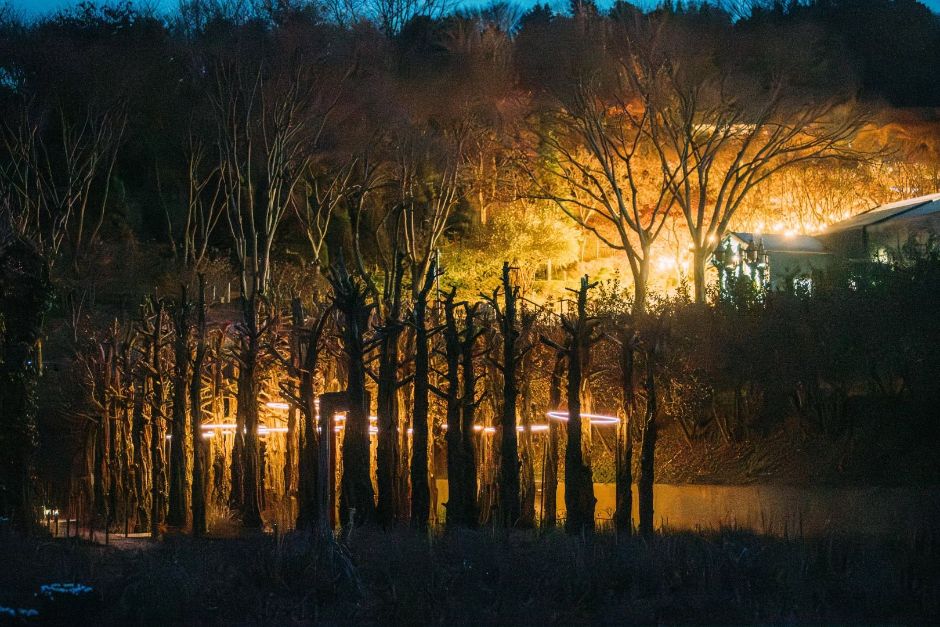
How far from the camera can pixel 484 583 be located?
38.6 feet

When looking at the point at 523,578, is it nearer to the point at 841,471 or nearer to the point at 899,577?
the point at 899,577

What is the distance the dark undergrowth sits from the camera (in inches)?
419

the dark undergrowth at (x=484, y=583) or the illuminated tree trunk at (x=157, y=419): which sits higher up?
the illuminated tree trunk at (x=157, y=419)

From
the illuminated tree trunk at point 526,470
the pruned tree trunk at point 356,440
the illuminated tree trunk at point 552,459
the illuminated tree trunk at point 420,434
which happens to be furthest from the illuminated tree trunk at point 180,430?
the illuminated tree trunk at point 552,459

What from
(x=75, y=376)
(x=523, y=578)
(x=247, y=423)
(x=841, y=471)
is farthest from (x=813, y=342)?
(x=75, y=376)

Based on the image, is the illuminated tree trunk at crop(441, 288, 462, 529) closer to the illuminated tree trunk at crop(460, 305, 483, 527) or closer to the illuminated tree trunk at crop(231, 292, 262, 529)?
the illuminated tree trunk at crop(460, 305, 483, 527)

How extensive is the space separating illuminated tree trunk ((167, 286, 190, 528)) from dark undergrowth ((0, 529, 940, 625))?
6.71 m

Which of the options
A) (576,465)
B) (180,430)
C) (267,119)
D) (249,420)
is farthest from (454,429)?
(267,119)

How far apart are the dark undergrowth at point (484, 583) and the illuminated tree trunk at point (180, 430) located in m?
6.71

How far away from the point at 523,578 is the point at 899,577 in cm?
401

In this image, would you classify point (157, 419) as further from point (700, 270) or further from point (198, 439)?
point (700, 270)

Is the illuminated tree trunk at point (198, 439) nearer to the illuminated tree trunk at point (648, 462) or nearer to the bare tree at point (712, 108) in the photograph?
the illuminated tree trunk at point (648, 462)

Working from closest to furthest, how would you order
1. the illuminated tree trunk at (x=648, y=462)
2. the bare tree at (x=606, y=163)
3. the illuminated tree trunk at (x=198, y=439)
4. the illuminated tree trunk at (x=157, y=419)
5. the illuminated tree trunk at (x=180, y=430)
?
the illuminated tree trunk at (x=648, y=462) < the illuminated tree trunk at (x=198, y=439) < the illuminated tree trunk at (x=180, y=430) < the illuminated tree trunk at (x=157, y=419) < the bare tree at (x=606, y=163)

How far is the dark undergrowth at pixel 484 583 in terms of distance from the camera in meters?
10.6
